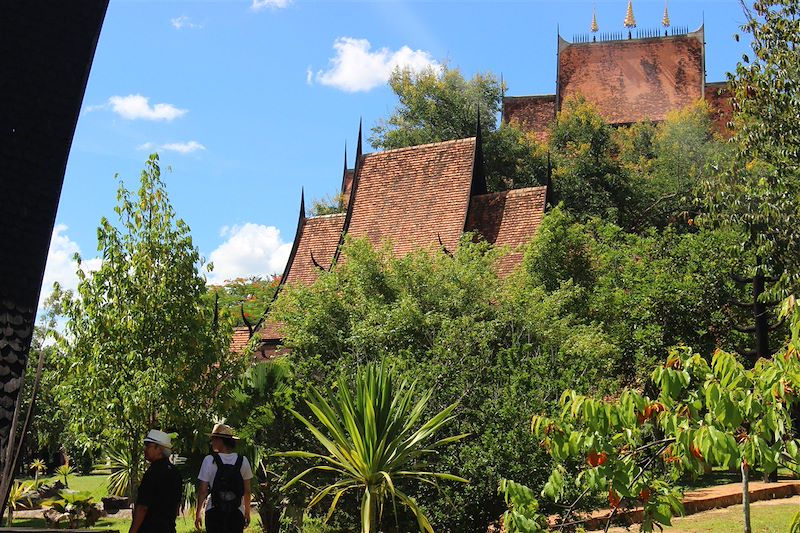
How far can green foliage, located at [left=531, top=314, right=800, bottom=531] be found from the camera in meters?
4.60

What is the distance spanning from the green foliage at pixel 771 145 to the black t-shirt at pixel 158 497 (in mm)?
9373

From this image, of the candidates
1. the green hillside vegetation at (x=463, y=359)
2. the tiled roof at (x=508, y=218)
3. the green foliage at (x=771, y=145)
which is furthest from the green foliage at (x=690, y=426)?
the tiled roof at (x=508, y=218)

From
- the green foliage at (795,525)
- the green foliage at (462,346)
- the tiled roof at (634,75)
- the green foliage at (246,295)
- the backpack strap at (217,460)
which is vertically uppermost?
the tiled roof at (634,75)

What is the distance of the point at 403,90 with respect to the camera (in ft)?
129

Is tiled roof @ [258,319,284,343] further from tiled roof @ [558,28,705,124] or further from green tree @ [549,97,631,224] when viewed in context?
tiled roof @ [558,28,705,124]

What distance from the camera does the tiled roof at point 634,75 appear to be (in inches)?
1830

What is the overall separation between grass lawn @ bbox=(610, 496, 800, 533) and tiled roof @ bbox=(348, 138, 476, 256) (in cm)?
1059

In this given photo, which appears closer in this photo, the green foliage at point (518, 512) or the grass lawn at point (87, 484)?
the green foliage at point (518, 512)

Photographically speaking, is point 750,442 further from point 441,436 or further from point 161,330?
point 161,330

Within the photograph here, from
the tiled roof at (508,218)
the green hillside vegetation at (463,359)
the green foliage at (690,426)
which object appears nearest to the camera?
the green foliage at (690,426)

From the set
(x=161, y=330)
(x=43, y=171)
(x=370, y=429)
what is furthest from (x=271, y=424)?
(x=43, y=171)

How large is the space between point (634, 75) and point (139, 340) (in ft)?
131

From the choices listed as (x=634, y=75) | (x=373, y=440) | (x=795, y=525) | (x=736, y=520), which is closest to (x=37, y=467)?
(x=373, y=440)

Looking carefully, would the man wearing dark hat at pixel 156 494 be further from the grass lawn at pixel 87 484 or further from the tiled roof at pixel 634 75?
the tiled roof at pixel 634 75
